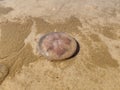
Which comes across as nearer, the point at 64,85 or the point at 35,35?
the point at 64,85

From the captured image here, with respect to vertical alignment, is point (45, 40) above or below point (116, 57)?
above

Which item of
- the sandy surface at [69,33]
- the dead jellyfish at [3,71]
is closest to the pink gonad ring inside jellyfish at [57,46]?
the sandy surface at [69,33]

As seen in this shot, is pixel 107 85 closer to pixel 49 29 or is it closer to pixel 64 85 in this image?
pixel 64 85

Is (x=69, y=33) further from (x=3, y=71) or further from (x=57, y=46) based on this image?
(x=3, y=71)

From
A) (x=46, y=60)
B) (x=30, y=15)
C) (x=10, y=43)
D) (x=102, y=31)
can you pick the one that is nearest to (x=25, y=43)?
(x=10, y=43)

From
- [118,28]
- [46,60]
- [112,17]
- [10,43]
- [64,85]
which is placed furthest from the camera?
[112,17]

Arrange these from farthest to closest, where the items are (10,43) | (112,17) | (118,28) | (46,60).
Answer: (112,17)
(118,28)
(10,43)
(46,60)

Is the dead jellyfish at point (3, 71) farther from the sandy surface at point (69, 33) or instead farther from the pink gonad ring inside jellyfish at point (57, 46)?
the pink gonad ring inside jellyfish at point (57, 46)
